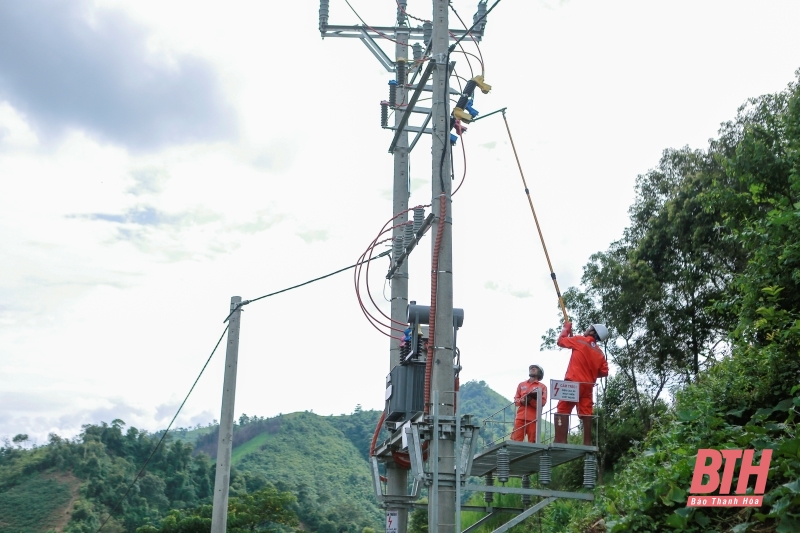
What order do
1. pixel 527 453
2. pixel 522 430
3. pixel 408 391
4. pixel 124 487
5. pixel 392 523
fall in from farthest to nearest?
pixel 124 487 < pixel 392 523 < pixel 408 391 < pixel 522 430 < pixel 527 453

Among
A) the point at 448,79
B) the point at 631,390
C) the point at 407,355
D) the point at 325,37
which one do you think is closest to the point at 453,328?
the point at 407,355

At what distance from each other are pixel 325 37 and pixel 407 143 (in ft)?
11.0

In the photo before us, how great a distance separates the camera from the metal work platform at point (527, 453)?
408 inches

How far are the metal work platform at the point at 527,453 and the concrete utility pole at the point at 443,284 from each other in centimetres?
98

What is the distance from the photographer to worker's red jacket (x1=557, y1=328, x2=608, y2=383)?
10.8 metres

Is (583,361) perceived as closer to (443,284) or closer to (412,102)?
(443,284)

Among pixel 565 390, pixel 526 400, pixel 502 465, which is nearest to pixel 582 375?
pixel 565 390

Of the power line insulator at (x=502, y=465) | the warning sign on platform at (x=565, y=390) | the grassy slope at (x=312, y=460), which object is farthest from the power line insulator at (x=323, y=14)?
the grassy slope at (x=312, y=460)

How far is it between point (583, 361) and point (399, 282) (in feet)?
13.0

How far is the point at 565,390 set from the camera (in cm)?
1055

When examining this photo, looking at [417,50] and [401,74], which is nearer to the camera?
[401,74]

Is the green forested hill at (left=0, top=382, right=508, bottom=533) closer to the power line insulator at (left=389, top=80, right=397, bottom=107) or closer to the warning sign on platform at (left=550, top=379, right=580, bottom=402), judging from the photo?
the power line insulator at (left=389, top=80, right=397, bottom=107)

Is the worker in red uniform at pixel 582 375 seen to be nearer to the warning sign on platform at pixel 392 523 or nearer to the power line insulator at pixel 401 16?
the warning sign on platform at pixel 392 523

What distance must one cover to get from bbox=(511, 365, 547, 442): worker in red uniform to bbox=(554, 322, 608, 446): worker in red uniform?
0.47m
